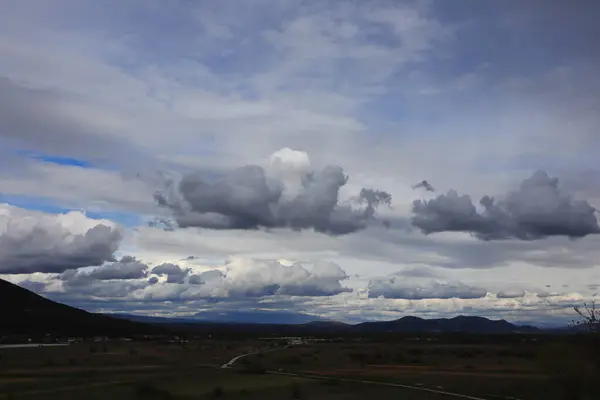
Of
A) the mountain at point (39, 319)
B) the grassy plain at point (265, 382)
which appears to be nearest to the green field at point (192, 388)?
the grassy plain at point (265, 382)

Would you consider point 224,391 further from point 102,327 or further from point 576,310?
point 102,327

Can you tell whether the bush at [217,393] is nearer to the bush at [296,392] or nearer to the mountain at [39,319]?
the bush at [296,392]

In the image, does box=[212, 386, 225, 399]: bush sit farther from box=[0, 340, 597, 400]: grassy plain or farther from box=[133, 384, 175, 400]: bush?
box=[133, 384, 175, 400]: bush

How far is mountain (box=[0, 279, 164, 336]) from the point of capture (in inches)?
6314

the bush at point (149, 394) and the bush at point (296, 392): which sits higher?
the bush at point (149, 394)

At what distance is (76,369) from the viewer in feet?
193

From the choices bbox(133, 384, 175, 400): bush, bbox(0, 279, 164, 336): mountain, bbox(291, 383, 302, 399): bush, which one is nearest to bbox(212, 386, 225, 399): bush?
bbox(133, 384, 175, 400): bush

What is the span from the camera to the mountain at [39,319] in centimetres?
16038

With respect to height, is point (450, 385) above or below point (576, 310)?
below

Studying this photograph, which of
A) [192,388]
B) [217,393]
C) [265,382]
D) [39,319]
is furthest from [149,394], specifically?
[39,319]

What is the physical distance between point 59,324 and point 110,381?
13762 centimetres

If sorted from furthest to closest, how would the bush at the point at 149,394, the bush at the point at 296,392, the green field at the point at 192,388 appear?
1. the bush at the point at 296,392
2. the green field at the point at 192,388
3. the bush at the point at 149,394

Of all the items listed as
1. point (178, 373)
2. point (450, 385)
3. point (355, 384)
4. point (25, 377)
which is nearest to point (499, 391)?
point (450, 385)

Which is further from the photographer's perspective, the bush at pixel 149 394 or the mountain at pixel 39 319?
the mountain at pixel 39 319
